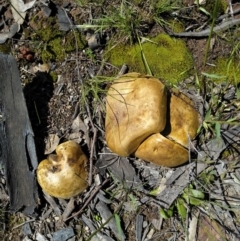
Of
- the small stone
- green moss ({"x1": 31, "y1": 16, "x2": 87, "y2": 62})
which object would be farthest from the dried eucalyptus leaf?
the small stone

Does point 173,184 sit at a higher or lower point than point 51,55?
lower

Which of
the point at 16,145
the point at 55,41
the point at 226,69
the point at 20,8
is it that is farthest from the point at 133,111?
the point at 20,8

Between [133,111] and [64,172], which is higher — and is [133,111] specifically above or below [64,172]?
above

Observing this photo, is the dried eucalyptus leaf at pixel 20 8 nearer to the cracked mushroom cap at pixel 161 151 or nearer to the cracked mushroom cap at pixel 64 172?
the cracked mushroom cap at pixel 64 172

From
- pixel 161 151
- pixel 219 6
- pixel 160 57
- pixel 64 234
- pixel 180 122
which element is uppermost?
pixel 219 6

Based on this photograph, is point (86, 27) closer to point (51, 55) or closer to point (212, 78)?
point (51, 55)

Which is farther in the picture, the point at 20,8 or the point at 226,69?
the point at 20,8

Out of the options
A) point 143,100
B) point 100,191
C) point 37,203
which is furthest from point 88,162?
point 143,100

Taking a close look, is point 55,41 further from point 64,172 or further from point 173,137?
point 173,137
